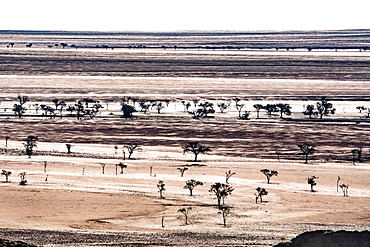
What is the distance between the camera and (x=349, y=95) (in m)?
128

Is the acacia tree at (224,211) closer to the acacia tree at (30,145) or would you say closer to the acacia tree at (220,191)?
the acacia tree at (220,191)

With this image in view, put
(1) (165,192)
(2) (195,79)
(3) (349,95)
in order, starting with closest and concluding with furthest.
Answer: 1. (1) (165,192)
2. (3) (349,95)
3. (2) (195,79)

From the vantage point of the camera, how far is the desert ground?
4166 centimetres

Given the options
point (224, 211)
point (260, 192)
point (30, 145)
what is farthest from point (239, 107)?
point (224, 211)

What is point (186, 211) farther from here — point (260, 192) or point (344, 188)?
point (344, 188)

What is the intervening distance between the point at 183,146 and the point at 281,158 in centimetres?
1130

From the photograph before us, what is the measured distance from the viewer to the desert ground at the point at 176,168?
41.7 m

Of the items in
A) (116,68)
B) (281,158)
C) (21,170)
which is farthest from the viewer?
(116,68)

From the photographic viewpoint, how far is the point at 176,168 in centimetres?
6297

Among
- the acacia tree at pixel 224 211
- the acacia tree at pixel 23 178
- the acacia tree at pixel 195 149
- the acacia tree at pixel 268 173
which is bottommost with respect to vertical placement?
the acacia tree at pixel 224 211

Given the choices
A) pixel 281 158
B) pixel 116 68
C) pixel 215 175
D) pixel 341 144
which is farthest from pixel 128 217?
pixel 116 68

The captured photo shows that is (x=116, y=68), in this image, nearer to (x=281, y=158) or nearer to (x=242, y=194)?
(x=281, y=158)

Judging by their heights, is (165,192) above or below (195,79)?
below

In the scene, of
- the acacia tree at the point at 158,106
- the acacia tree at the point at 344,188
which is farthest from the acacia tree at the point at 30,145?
the acacia tree at the point at 158,106
